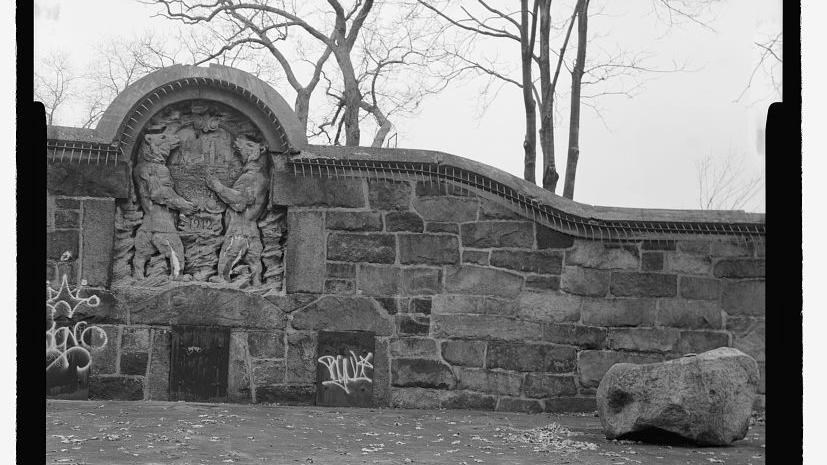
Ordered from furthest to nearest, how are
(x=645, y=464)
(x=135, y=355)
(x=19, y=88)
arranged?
1. (x=135, y=355)
2. (x=645, y=464)
3. (x=19, y=88)

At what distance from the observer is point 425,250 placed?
9172 mm

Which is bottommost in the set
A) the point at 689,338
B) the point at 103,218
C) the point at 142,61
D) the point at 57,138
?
the point at 689,338

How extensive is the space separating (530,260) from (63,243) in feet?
14.6

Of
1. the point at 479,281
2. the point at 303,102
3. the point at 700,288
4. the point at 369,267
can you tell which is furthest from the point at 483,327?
the point at 303,102

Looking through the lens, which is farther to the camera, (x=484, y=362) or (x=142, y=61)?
(x=142, y=61)

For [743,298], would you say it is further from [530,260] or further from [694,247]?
[530,260]

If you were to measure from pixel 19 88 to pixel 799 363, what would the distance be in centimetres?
357

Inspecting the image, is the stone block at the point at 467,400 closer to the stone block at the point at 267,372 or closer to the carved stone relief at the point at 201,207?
the stone block at the point at 267,372

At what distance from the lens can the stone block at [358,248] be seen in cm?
911

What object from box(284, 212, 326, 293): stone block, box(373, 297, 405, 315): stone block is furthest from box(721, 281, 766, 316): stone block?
box(284, 212, 326, 293): stone block

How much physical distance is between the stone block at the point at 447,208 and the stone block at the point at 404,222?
9 centimetres

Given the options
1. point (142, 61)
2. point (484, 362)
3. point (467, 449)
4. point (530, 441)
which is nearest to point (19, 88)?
point (467, 449)

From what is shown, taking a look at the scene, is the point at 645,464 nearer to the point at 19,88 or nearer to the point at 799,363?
the point at 799,363

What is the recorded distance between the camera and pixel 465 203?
9.23 m
